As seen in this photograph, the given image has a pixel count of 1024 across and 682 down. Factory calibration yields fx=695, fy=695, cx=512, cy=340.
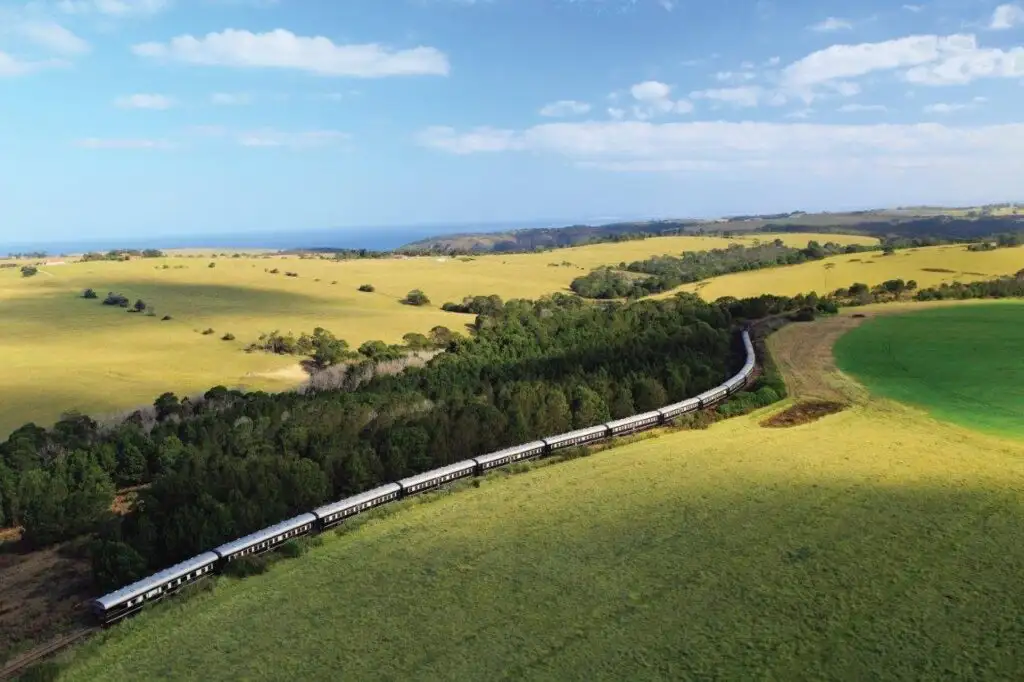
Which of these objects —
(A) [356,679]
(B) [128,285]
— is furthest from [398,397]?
(B) [128,285]

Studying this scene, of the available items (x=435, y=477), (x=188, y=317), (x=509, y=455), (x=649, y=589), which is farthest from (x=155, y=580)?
(x=188, y=317)

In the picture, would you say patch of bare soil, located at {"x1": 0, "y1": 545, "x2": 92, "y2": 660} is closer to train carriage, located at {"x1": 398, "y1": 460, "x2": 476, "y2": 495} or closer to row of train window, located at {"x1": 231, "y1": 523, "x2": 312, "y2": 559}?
row of train window, located at {"x1": 231, "y1": 523, "x2": 312, "y2": 559}

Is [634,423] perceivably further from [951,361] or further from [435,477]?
[951,361]

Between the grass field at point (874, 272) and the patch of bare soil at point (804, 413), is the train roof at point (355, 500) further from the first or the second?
the grass field at point (874, 272)

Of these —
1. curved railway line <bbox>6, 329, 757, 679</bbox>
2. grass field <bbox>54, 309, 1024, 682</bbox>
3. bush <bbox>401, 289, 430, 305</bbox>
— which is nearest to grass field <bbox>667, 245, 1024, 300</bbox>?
bush <bbox>401, 289, 430, 305</bbox>

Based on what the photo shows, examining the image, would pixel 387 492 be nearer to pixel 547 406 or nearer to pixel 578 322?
pixel 547 406
